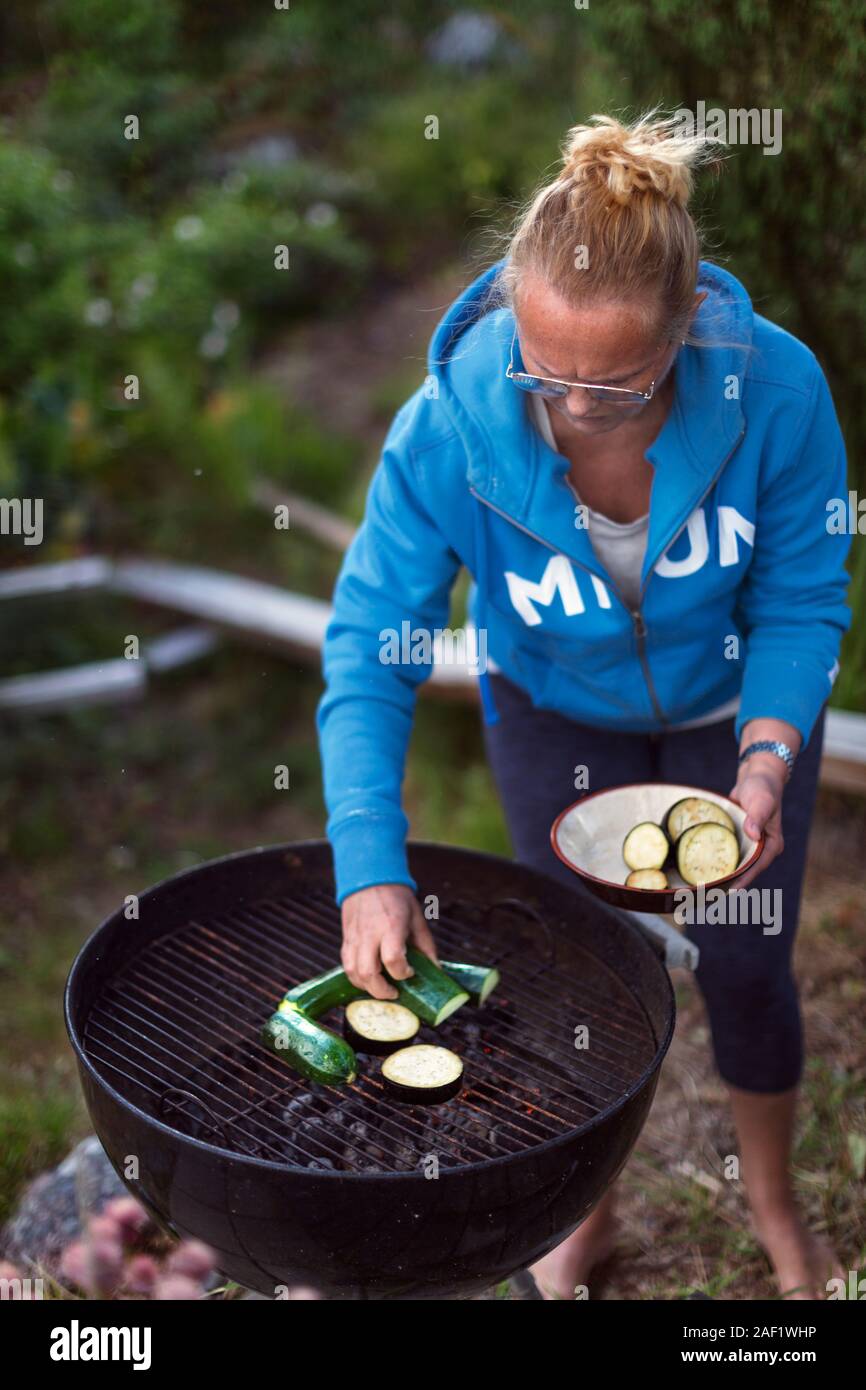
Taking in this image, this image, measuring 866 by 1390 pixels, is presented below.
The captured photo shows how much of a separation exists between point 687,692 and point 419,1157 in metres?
0.94

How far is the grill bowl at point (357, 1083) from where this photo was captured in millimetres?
1767

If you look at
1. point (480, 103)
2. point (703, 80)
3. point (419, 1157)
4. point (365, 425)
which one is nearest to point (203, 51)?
point (480, 103)

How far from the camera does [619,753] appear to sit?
8.13 feet

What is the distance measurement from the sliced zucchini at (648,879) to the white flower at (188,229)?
17.7ft

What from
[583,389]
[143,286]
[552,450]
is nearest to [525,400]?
[552,450]

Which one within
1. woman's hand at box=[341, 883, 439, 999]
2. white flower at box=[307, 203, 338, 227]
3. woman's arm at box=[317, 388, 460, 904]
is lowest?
woman's hand at box=[341, 883, 439, 999]

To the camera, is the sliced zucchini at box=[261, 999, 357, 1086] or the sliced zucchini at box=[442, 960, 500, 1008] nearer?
the sliced zucchini at box=[261, 999, 357, 1086]

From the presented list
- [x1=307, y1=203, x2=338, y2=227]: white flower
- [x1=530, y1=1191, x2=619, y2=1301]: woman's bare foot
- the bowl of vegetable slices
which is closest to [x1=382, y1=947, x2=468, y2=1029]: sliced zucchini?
the bowl of vegetable slices

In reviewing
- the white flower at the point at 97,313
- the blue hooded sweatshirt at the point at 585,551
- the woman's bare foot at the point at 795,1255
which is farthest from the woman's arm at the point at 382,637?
the white flower at the point at 97,313

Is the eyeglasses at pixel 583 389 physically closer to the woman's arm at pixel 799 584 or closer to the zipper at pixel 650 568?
the zipper at pixel 650 568

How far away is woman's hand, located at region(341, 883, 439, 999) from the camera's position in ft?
6.55

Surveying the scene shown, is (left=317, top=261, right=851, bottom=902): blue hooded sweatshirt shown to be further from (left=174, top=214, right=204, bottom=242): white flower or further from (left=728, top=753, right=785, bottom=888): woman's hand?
(left=174, top=214, right=204, bottom=242): white flower

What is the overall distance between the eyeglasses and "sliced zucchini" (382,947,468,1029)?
913mm
